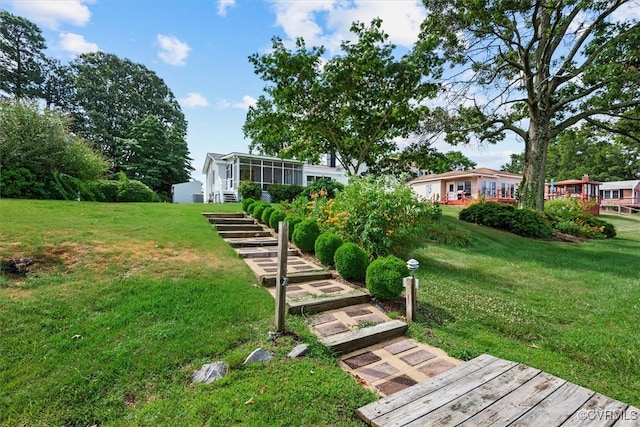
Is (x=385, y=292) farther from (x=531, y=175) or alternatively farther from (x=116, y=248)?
(x=531, y=175)

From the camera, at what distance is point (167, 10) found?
5.37 meters

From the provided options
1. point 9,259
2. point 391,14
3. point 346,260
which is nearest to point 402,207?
point 346,260

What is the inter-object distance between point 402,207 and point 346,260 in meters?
2.03

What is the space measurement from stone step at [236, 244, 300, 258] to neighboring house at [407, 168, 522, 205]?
2156 cm

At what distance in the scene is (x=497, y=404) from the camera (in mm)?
2076

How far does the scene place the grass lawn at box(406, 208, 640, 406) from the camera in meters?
2.90

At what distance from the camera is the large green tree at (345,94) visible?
31.9 ft

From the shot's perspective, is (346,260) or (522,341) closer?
(522,341)

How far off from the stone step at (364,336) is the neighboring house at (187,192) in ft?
71.2

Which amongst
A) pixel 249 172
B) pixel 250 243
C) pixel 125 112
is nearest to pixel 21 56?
pixel 125 112

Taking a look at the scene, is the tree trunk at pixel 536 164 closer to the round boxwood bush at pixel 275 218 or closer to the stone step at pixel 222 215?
the round boxwood bush at pixel 275 218

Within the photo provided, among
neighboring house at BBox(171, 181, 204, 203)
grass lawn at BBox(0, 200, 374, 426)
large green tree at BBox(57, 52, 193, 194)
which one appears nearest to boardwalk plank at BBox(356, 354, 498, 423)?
grass lawn at BBox(0, 200, 374, 426)

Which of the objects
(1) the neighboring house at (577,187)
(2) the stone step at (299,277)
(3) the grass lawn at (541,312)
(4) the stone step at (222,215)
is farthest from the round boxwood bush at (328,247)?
(1) the neighboring house at (577,187)

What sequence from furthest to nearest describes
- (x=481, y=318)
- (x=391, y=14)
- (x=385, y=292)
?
(x=391, y=14)
(x=385, y=292)
(x=481, y=318)
